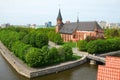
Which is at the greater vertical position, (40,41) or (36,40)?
(36,40)

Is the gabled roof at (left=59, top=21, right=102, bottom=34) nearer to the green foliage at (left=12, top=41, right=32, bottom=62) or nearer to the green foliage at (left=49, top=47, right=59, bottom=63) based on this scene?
the green foliage at (left=49, top=47, right=59, bottom=63)

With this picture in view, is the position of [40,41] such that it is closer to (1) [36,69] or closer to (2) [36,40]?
(2) [36,40]

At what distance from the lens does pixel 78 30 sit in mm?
84500

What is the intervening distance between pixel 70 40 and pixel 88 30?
1032cm

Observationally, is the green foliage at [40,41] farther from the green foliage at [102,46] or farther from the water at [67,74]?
the water at [67,74]

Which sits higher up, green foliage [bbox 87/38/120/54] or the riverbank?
green foliage [bbox 87/38/120/54]

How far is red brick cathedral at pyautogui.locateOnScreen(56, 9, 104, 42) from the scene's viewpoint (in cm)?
7744

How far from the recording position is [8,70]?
45219mm

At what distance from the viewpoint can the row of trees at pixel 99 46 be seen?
2277 inches

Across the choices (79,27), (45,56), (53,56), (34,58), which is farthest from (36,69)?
(79,27)

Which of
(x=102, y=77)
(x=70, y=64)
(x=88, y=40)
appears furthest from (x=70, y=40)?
(x=102, y=77)

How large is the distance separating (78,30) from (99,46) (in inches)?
1044

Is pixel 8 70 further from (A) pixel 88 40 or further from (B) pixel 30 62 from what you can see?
(A) pixel 88 40

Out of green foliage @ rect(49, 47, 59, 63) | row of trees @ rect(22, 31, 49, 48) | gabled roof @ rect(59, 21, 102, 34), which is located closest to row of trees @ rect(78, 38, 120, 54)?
row of trees @ rect(22, 31, 49, 48)
